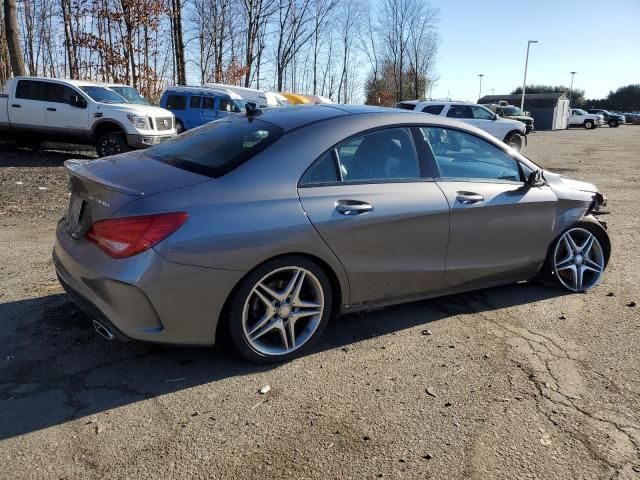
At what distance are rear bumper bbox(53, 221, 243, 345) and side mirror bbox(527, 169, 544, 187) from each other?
101 inches

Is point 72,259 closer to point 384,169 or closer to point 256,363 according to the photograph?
point 256,363

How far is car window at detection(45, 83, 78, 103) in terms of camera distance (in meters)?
13.3

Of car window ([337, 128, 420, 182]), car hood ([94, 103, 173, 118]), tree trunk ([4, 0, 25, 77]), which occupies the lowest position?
car window ([337, 128, 420, 182])

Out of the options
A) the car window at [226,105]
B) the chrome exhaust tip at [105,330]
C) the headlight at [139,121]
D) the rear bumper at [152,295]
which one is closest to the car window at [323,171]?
the rear bumper at [152,295]

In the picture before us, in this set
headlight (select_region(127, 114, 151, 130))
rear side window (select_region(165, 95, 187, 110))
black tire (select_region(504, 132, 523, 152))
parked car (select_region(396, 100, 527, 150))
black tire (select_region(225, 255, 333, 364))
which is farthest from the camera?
black tire (select_region(504, 132, 523, 152))

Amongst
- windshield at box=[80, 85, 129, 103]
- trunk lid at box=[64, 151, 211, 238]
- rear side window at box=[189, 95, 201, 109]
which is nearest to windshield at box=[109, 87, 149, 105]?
windshield at box=[80, 85, 129, 103]

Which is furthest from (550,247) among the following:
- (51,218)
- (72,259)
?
(51,218)

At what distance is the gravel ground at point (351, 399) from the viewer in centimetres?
259

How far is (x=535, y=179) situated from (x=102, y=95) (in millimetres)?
11830

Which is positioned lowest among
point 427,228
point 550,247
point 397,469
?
point 397,469

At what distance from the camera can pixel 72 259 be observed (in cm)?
330

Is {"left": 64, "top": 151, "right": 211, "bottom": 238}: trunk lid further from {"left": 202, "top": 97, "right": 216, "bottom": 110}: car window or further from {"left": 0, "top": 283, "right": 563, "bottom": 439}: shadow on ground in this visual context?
{"left": 202, "top": 97, "right": 216, "bottom": 110}: car window

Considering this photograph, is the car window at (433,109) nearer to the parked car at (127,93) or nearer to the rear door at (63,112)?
the parked car at (127,93)

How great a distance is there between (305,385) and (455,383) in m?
0.89
